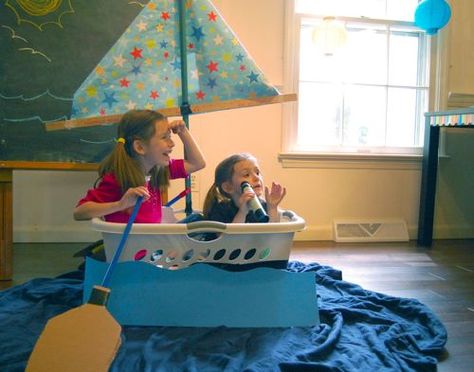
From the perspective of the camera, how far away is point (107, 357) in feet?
3.11

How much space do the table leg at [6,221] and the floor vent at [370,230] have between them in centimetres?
169

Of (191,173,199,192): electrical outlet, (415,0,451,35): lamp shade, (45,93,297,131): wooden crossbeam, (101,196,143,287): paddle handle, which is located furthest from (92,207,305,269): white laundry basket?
(415,0,451,35): lamp shade

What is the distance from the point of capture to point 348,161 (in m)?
2.63

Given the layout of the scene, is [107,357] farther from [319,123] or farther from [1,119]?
[319,123]

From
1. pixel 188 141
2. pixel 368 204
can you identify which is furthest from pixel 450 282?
pixel 188 141

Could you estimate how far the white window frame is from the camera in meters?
2.50

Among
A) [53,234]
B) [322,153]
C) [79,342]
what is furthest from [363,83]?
[79,342]

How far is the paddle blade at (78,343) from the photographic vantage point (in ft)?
3.03

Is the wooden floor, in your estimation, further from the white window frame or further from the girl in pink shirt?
the girl in pink shirt

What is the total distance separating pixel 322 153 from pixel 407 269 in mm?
855

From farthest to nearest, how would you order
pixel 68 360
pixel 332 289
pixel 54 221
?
pixel 54 221 → pixel 332 289 → pixel 68 360

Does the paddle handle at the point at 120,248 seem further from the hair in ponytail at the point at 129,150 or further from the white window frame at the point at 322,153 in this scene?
the white window frame at the point at 322,153

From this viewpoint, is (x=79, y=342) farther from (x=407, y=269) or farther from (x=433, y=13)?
(x=433, y=13)

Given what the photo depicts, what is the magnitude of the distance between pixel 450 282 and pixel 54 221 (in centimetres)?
195
